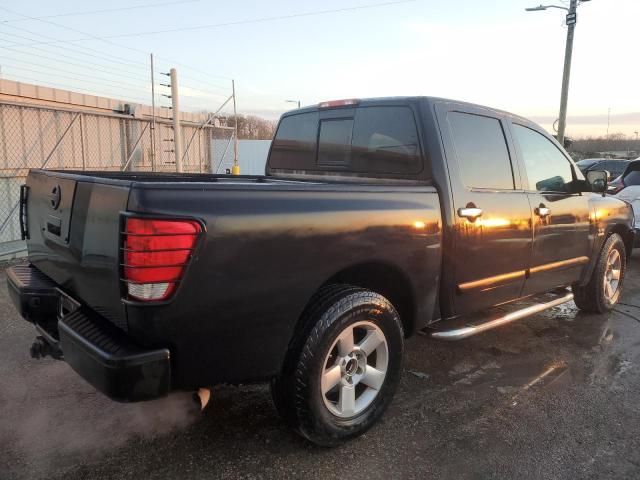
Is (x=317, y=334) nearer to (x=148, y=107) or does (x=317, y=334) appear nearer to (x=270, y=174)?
Result: (x=270, y=174)

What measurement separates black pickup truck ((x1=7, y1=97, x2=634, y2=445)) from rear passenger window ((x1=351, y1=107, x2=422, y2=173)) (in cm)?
1

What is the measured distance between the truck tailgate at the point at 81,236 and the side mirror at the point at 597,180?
4373 millimetres

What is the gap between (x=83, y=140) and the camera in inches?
395

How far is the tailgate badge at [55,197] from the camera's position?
2.77 metres

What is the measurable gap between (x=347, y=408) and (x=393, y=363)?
0.40m

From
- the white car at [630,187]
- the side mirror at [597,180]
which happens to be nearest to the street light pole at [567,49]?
the white car at [630,187]

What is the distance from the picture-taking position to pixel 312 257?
257cm

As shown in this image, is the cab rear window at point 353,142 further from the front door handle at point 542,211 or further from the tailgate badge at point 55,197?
the tailgate badge at point 55,197

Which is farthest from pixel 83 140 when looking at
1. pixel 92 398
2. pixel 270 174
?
pixel 92 398

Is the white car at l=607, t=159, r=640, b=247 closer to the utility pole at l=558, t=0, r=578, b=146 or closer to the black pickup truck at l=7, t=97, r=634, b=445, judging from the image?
the black pickup truck at l=7, t=97, r=634, b=445

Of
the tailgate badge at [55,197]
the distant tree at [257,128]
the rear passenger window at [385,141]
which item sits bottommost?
the tailgate badge at [55,197]

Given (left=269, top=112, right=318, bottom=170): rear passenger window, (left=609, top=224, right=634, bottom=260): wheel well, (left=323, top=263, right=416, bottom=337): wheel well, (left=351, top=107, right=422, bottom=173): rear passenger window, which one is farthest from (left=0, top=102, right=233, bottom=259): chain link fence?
(left=609, top=224, right=634, bottom=260): wheel well

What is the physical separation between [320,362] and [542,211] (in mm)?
2472

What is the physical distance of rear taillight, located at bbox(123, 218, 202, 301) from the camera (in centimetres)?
208
